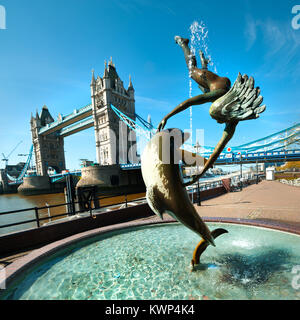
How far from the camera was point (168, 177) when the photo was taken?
2.30m

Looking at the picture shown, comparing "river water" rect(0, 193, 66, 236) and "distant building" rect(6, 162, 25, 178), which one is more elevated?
"distant building" rect(6, 162, 25, 178)

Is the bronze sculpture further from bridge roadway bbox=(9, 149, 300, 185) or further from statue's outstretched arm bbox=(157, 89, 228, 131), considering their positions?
bridge roadway bbox=(9, 149, 300, 185)

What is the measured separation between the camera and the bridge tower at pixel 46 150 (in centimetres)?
5609

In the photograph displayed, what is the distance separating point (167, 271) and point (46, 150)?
67.6m

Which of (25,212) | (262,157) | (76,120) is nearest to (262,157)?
(262,157)

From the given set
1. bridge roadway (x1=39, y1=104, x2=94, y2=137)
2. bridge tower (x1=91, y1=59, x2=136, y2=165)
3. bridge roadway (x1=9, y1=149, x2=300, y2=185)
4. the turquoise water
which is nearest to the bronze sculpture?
the turquoise water

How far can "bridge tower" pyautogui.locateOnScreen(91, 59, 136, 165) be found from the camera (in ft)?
131

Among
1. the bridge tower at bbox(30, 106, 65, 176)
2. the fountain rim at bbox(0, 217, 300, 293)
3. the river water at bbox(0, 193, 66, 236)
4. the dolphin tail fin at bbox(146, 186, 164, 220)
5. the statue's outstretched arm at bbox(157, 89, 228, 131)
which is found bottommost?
the river water at bbox(0, 193, 66, 236)

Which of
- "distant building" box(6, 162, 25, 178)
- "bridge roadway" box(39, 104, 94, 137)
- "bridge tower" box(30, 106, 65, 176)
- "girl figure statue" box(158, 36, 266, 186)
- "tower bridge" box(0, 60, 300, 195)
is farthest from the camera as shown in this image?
"distant building" box(6, 162, 25, 178)

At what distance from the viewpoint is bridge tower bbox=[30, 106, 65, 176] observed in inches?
2208

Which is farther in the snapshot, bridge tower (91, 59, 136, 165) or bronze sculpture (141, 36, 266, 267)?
bridge tower (91, 59, 136, 165)

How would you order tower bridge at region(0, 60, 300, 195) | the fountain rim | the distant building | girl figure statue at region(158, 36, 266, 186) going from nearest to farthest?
girl figure statue at region(158, 36, 266, 186) → the fountain rim → tower bridge at region(0, 60, 300, 195) → the distant building

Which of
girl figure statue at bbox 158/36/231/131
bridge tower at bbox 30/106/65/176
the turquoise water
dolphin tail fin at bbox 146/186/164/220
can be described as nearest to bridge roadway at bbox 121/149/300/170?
the turquoise water

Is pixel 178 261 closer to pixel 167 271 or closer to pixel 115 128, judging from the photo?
pixel 167 271
